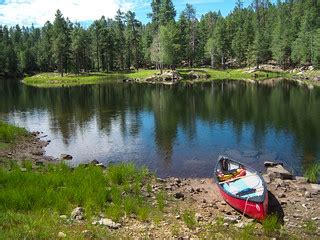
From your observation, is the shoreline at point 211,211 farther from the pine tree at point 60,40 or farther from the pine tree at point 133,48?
the pine tree at point 133,48

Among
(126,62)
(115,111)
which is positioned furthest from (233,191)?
(126,62)

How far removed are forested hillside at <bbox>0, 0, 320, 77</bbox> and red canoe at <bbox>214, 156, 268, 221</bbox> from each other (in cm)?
9410

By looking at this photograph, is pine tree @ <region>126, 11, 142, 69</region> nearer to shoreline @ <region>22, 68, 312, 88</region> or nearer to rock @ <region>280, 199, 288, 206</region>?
shoreline @ <region>22, 68, 312, 88</region>

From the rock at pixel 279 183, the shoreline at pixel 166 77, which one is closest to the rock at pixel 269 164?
the rock at pixel 279 183

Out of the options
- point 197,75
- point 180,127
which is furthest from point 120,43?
point 180,127

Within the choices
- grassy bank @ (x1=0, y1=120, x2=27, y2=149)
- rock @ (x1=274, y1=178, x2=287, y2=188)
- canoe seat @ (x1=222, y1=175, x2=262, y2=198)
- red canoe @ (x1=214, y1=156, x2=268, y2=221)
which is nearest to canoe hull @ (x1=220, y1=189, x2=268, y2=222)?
red canoe @ (x1=214, y1=156, x2=268, y2=221)

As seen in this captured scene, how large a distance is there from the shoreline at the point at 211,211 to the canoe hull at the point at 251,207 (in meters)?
0.31

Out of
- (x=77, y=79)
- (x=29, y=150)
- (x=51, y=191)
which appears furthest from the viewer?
(x=77, y=79)

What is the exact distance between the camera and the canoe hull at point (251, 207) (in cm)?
1698

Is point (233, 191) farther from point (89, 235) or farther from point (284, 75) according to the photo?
point (284, 75)

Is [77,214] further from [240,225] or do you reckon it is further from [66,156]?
[66,156]

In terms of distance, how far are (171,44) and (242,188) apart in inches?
4057

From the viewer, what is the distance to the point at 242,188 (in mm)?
20203

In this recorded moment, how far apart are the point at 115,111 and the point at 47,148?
24.3 metres
